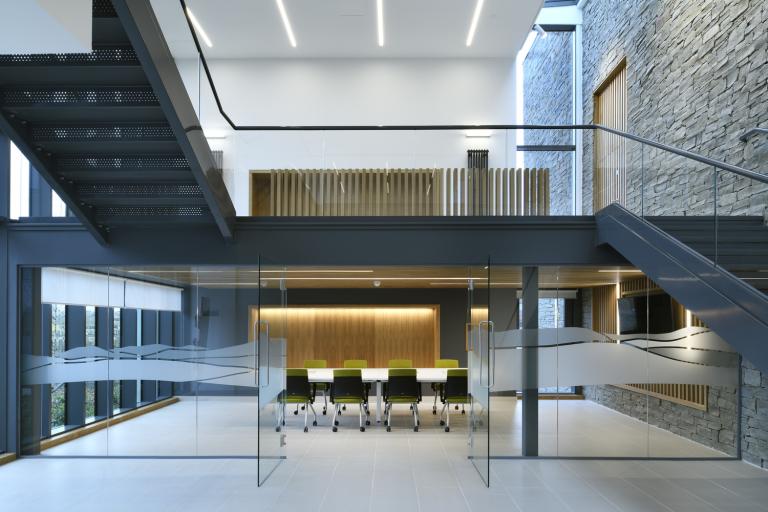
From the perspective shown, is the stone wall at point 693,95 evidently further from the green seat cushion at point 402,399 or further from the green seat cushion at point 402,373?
the green seat cushion at point 402,399

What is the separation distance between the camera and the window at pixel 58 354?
7.62 m

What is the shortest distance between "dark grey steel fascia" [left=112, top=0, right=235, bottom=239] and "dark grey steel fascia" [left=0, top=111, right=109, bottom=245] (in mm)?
1450

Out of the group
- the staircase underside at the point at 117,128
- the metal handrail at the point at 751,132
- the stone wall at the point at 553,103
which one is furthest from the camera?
the stone wall at the point at 553,103

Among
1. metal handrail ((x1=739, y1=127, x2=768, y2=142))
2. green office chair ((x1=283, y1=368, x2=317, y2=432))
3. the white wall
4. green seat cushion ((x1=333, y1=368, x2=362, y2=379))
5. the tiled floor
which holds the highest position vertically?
the white wall

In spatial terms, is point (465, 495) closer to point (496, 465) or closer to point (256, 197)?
point (496, 465)

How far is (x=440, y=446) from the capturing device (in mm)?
8469

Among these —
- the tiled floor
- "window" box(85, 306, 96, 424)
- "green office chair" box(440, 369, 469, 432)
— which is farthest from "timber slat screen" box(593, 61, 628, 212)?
"window" box(85, 306, 96, 424)

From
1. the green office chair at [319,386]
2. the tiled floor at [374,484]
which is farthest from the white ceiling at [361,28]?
the tiled floor at [374,484]

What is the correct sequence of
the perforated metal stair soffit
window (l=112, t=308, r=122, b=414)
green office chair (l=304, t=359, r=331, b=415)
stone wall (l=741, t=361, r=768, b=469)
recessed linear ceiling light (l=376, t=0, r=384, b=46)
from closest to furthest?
the perforated metal stair soffit → stone wall (l=741, t=361, r=768, b=469) → window (l=112, t=308, r=122, b=414) → green office chair (l=304, t=359, r=331, b=415) → recessed linear ceiling light (l=376, t=0, r=384, b=46)

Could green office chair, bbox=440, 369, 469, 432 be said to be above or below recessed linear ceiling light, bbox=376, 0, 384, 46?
below

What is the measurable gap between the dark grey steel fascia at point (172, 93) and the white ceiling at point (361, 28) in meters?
5.57

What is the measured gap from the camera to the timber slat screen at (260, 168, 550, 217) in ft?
25.6

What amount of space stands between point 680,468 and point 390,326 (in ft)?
25.3

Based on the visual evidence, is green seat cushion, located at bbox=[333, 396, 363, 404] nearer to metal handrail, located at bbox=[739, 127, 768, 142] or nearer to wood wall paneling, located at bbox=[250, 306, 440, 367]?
wood wall paneling, located at bbox=[250, 306, 440, 367]
